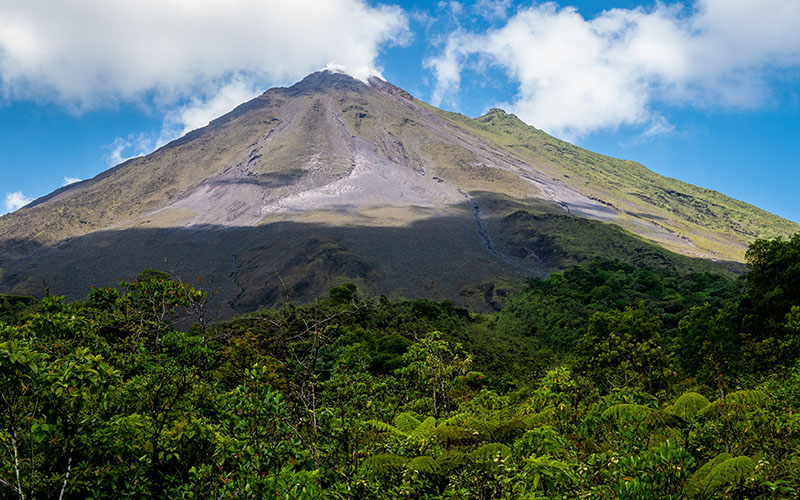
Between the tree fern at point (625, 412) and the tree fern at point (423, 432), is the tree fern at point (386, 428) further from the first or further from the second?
the tree fern at point (625, 412)

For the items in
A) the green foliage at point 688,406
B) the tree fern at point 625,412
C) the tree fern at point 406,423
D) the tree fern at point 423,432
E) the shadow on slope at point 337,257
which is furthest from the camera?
the shadow on slope at point 337,257

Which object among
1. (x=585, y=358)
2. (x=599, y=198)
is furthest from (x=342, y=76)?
(x=585, y=358)

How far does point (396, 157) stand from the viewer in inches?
5153

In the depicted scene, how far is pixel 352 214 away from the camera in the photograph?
96.8m

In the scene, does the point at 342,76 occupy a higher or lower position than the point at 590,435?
higher

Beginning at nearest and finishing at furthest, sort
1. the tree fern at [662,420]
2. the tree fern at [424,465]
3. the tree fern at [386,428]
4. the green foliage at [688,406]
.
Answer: the tree fern at [424,465], the tree fern at [662,420], the green foliage at [688,406], the tree fern at [386,428]

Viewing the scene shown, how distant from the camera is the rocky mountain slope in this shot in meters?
73.1

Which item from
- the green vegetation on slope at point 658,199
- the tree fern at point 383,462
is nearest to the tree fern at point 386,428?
the tree fern at point 383,462

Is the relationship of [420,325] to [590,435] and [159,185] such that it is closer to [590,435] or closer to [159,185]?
[590,435]

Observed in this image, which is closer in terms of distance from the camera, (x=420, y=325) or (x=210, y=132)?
(x=420, y=325)

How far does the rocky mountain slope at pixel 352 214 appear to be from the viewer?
240 ft

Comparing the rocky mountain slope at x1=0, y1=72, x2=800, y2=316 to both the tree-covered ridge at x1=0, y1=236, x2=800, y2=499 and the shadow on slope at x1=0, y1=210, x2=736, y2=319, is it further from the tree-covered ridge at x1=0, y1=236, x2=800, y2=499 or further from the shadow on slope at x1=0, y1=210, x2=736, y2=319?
the tree-covered ridge at x1=0, y1=236, x2=800, y2=499

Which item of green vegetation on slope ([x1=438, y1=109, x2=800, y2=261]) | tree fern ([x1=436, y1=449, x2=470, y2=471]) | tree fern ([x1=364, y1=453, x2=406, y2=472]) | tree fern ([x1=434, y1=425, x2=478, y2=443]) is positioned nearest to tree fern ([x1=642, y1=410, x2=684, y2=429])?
tree fern ([x1=434, y1=425, x2=478, y2=443])

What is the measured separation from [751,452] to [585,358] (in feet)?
54.8
